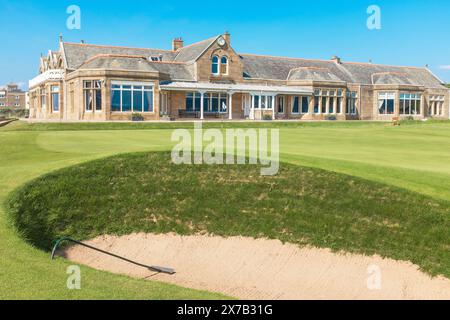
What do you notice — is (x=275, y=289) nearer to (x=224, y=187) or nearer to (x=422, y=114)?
(x=224, y=187)

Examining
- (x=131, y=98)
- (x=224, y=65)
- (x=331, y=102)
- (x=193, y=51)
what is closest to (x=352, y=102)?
(x=331, y=102)

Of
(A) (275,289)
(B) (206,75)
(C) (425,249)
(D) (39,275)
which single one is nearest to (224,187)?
(A) (275,289)

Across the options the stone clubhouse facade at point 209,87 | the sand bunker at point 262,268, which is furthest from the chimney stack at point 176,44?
the sand bunker at point 262,268

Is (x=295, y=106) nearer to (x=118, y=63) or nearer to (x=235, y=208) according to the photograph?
(x=118, y=63)

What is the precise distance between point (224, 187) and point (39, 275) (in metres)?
6.06

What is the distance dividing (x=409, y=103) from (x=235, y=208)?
52625 millimetres

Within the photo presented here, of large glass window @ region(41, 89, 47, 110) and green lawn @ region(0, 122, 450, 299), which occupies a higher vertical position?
large glass window @ region(41, 89, 47, 110)

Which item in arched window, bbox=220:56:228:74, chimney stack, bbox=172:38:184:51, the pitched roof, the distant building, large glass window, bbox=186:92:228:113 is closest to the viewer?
large glass window, bbox=186:92:228:113

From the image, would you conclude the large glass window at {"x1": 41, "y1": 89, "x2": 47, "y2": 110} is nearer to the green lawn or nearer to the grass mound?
the green lawn

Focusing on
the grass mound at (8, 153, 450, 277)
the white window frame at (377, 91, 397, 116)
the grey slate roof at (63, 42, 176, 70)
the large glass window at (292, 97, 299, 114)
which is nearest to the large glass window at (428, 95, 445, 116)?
the white window frame at (377, 91, 397, 116)

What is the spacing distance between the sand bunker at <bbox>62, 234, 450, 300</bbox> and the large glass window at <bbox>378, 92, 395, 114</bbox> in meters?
52.3

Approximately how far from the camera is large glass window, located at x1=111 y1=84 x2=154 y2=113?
41375mm

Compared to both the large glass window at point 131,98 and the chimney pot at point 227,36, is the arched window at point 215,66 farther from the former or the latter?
the large glass window at point 131,98

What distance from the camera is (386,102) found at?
194 ft
